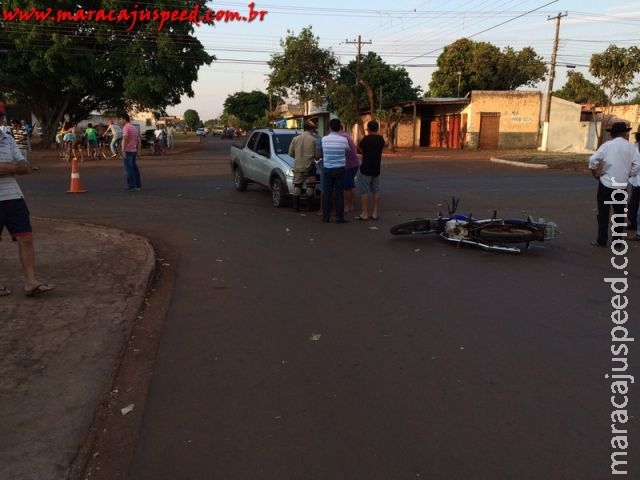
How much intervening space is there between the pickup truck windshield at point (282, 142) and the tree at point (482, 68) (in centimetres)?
4576

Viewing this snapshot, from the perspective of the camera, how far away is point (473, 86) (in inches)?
2212

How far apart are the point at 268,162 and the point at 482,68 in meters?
46.9

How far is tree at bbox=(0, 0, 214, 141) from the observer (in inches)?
1217

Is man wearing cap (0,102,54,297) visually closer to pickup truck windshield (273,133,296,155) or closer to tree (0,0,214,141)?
pickup truck windshield (273,133,296,155)

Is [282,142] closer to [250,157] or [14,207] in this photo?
[250,157]

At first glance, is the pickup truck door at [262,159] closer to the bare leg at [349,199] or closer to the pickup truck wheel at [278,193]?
the pickup truck wheel at [278,193]

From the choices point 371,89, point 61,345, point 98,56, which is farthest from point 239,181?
point 371,89

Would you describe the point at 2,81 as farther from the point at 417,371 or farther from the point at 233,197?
the point at 417,371

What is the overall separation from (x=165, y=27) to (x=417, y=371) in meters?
33.7

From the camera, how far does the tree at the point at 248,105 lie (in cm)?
11281

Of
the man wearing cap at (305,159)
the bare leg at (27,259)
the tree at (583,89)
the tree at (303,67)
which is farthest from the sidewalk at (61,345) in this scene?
the tree at (583,89)

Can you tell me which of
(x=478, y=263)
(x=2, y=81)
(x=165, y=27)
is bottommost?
(x=478, y=263)

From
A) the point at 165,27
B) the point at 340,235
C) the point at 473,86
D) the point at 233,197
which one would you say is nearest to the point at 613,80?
the point at 473,86

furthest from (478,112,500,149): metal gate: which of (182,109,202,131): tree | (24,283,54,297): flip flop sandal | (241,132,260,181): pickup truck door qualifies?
(182,109,202,131): tree
